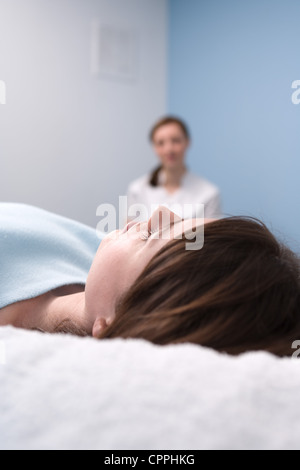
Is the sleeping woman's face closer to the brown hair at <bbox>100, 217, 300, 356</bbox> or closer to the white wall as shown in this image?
the brown hair at <bbox>100, 217, 300, 356</bbox>

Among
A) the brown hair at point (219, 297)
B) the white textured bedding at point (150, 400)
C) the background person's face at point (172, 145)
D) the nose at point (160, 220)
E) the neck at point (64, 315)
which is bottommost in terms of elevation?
the neck at point (64, 315)

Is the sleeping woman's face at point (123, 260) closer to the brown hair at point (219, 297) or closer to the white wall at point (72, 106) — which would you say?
the brown hair at point (219, 297)

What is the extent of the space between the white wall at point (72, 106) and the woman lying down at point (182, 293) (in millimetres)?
1777

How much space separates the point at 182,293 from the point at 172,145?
230cm

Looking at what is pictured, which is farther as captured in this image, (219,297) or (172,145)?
(172,145)

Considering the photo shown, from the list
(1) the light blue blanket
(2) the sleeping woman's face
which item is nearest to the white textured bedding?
(2) the sleeping woman's face

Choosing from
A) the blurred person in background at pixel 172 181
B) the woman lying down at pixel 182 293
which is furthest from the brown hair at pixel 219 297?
the blurred person in background at pixel 172 181

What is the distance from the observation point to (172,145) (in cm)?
282

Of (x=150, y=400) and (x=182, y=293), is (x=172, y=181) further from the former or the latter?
(x=150, y=400)

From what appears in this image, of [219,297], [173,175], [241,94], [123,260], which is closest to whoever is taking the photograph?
[219,297]

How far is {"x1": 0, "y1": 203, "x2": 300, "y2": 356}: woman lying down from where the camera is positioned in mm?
558

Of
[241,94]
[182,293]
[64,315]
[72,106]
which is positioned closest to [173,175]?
[241,94]

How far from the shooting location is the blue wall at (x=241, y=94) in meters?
2.25
